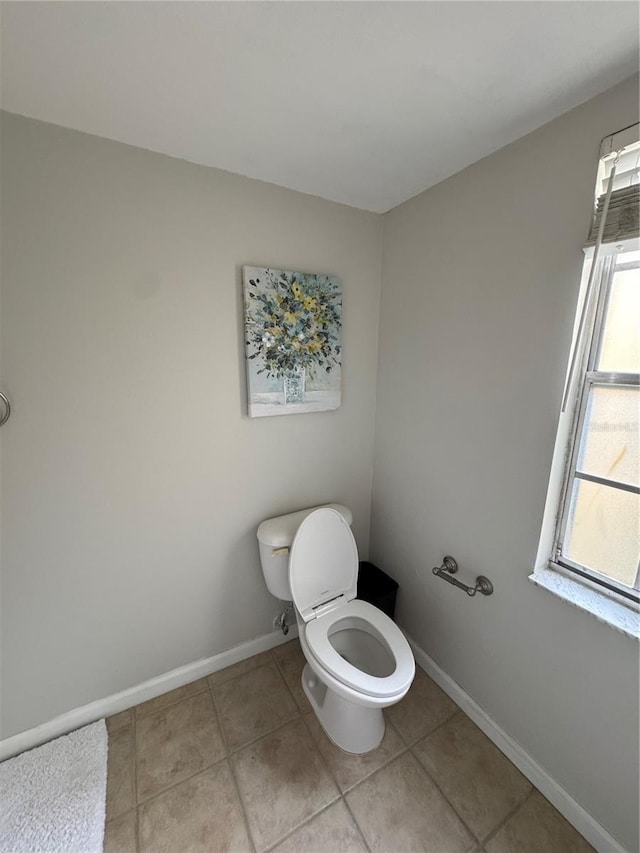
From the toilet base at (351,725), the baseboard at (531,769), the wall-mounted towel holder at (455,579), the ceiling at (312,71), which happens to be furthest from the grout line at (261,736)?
the ceiling at (312,71)

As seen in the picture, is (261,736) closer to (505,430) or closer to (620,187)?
(505,430)

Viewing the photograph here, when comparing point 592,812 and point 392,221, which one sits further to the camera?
point 392,221

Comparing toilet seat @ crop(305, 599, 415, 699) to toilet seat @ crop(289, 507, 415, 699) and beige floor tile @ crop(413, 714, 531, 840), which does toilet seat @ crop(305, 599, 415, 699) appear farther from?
beige floor tile @ crop(413, 714, 531, 840)

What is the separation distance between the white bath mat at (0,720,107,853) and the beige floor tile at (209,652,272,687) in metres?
0.46

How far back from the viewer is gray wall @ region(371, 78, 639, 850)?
1010 mm

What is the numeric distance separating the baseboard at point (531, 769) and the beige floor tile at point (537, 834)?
30 mm

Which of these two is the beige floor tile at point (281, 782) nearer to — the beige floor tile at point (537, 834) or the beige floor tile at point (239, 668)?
the beige floor tile at point (239, 668)

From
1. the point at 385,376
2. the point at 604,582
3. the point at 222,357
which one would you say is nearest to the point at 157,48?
the point at 222,357

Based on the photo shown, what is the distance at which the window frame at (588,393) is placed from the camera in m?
1.00

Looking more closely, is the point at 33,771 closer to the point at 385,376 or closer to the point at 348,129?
the point at 385,376

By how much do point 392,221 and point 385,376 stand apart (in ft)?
2.45

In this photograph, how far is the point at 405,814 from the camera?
115 centimetres

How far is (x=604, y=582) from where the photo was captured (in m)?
1.08

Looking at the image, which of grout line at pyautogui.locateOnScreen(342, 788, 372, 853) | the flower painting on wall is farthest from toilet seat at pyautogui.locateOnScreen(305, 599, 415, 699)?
the flower painting on wall
